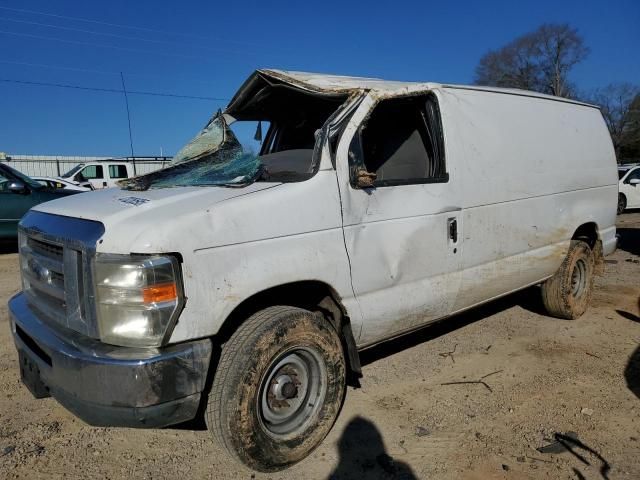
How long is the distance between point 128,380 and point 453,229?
2.39 metres

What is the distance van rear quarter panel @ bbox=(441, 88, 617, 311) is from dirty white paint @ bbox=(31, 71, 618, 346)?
0.05 feet

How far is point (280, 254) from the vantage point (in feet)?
8.73

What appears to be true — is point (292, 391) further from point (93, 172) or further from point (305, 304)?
point (93, 172)

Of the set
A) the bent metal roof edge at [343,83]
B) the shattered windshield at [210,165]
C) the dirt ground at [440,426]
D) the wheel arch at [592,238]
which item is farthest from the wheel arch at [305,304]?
the wheel arch at [592,238]

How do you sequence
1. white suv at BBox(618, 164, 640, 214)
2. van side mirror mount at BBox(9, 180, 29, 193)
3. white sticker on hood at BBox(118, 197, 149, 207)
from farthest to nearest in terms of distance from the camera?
white suv at BBox(618, 164, 640, 214), van side mirror mount at BBox(9, 180, 29, 193), white sticker on hood at BBox(118, 197, 149, 207)

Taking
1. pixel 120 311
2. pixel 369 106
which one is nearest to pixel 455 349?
pixel 369 106

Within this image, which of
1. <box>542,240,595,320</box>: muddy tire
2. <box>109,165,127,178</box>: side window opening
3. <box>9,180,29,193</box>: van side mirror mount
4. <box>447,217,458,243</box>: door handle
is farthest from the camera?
<box>109,165,127,178</box>: side window opening

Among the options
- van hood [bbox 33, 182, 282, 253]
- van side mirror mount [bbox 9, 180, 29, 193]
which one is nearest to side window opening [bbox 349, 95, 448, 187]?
van hood [bbox 33, 182, 282, 253]

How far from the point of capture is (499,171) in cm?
399

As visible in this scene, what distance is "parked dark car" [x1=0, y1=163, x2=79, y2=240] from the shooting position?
30.3ft

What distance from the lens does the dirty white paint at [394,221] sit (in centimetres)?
244

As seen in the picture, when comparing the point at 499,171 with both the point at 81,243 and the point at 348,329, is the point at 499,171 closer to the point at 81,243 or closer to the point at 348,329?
the point at 348,329

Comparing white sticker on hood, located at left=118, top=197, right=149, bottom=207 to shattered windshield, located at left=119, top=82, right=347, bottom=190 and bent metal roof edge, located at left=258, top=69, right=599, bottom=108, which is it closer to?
shattered windshield, located at left=119, top=82, right=347, bottom=190

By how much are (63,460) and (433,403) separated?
7.91 ft
